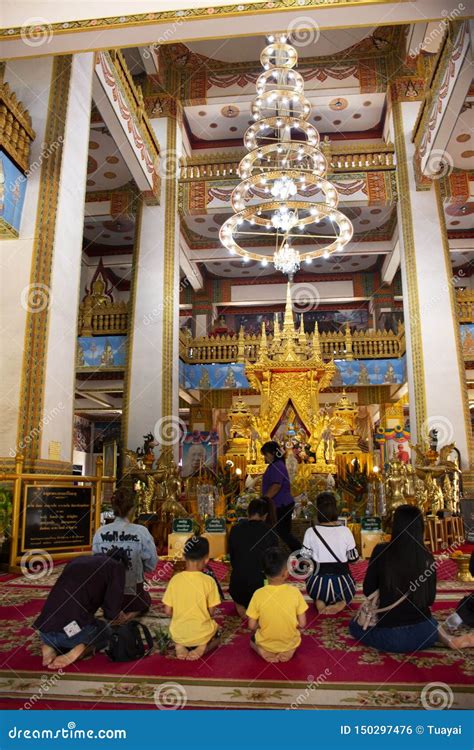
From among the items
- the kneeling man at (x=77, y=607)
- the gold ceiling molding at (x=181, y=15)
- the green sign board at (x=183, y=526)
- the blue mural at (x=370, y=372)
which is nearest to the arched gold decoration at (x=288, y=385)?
the blue mural at (x=370, y=372)

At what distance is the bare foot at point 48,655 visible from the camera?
8.09ft

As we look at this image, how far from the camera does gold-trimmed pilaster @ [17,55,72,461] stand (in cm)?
546

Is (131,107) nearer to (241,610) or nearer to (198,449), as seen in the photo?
(198,449)

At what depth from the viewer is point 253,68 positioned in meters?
13.2

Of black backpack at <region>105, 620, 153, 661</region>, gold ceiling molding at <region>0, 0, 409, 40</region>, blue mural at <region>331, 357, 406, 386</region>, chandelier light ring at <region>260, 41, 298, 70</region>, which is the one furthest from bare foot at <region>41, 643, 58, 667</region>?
blue mural at <region>331, 357, 406, 386</region>

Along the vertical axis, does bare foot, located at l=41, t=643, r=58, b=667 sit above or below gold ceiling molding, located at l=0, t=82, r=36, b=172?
Result: below

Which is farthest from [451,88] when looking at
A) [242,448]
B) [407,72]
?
[242,448]

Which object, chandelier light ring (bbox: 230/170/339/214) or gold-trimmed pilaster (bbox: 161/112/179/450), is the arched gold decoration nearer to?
gold-trimmed pilaster (bbox: 161/112/179/450)

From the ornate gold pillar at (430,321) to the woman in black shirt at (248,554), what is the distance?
7.19m

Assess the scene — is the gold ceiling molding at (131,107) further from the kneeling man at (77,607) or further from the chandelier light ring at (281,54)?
the kneeling man at (77,607)

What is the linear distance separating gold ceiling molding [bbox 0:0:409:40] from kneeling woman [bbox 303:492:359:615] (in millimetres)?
4475

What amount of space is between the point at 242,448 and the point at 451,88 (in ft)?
23.5

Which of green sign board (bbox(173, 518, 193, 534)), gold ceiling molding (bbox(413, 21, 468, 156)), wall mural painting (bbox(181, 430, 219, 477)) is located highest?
gold ceiling molding (bbox(413, 21, 468, 156))

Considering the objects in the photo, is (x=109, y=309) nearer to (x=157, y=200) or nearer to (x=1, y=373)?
(x=157, y=200)
